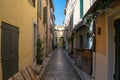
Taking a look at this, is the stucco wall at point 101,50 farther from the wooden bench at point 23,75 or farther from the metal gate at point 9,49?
the metal gate at point 9,49

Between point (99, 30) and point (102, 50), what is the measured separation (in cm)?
86

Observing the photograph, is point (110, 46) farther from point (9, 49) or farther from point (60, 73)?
point (60, 73)

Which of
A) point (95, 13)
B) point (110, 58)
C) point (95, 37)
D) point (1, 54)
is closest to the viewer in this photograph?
point (1, 54)

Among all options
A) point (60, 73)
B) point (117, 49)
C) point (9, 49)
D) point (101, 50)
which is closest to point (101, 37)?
point (101, 50)

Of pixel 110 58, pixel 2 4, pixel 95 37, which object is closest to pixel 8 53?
pixel 2 4

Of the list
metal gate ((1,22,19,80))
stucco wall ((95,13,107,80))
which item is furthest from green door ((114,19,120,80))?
metal gate ((1,22,19,80))

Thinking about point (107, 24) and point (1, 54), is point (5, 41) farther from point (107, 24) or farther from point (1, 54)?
point (107, 24)

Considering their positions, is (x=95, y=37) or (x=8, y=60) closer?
(x=8, y=60)

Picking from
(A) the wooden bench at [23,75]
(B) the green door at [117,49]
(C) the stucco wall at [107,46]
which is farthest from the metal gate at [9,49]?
(B) the green door at [117,49]

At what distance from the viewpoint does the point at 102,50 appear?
9203mm

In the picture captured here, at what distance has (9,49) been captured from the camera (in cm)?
738

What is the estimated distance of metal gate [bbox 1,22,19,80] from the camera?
21.9 ft

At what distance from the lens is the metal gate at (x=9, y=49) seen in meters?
6.69

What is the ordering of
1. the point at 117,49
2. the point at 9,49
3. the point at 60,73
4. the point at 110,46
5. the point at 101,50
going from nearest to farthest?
the point at 9,49
the point at 117,49
the point at 110,46
the point at 101,50
the point at 60,73
